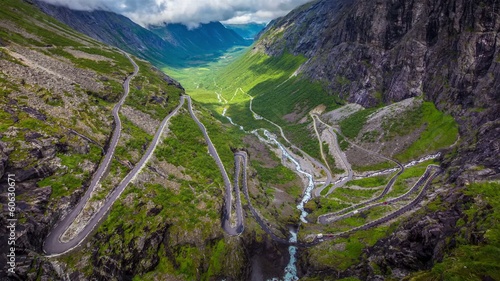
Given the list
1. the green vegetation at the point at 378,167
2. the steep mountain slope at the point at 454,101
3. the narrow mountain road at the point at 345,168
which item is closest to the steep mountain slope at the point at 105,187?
the narrow mountain road at the point at 345,168

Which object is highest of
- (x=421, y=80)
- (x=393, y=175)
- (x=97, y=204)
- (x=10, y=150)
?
(x=421, y=80)

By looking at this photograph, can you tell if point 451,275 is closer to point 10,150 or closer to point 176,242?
point 176,242

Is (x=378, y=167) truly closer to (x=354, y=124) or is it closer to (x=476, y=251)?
(x=354, y=124)

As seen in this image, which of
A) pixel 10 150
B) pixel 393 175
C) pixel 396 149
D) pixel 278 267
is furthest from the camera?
pixel 396 149

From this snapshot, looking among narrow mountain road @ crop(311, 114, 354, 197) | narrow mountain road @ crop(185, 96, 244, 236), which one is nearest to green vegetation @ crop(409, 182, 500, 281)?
narrow mountain road @ crop(185, 96, 244, 236)

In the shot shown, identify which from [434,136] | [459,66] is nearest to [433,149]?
[434,136]

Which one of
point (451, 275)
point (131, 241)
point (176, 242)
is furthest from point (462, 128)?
point (131, 241)

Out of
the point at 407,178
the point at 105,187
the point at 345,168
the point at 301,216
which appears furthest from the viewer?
the point at 345,168

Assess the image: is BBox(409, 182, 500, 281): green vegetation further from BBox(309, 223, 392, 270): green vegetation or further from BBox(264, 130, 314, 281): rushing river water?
BBox(264, 130, 314, 281): rushing river water

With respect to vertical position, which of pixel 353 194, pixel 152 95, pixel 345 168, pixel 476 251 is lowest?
pixel 345 168
